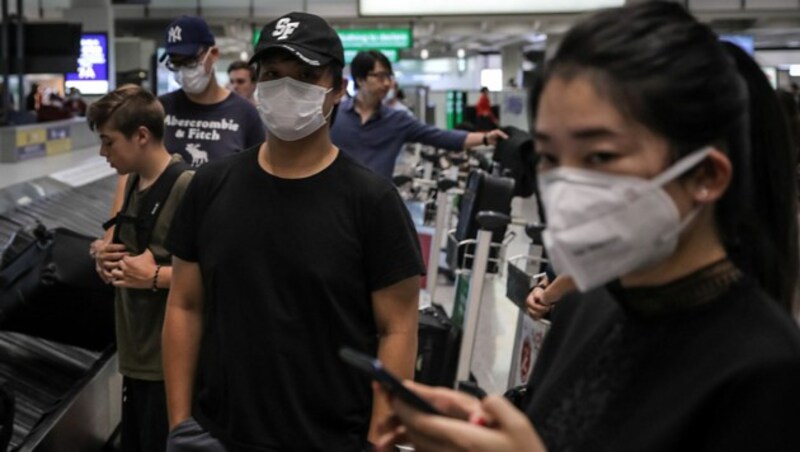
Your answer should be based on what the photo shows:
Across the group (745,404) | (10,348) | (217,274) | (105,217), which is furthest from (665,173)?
(105,217)

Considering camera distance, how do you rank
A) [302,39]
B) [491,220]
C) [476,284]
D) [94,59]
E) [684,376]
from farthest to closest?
[94,59], [476,284], [491,220], [302,39], [684,376]

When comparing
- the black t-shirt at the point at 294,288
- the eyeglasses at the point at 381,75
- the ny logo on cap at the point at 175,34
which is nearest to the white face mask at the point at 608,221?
the black t-shirt at the point at 294,288

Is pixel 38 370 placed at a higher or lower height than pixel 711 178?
lower

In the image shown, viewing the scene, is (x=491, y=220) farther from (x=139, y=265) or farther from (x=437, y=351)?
(x=139, y=265)

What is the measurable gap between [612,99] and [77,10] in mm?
22614

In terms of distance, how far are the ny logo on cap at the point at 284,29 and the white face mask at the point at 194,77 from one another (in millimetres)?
1964

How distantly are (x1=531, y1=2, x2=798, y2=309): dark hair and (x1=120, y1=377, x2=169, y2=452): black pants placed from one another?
93.2 inches

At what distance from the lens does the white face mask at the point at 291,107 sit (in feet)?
7.98

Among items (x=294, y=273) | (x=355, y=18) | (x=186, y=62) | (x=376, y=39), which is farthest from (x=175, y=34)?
(x=355, y=18)

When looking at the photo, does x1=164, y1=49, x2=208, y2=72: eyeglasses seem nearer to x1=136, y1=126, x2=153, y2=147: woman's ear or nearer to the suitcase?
x1=136, y1=126, x2=153, y2=147: woman's ear

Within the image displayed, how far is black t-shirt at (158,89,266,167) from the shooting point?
4379mm

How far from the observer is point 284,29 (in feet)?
7.93

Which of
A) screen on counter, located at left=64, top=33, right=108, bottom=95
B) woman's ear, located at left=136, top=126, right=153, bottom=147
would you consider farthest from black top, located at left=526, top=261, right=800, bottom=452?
screen on counter, located at left=64, top=33, right=108, bottom=95

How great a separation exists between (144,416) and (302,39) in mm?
1480
